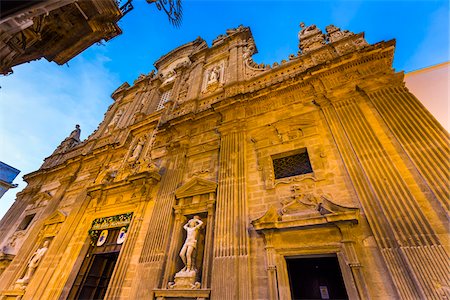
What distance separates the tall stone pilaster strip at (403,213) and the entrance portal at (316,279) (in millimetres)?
1508

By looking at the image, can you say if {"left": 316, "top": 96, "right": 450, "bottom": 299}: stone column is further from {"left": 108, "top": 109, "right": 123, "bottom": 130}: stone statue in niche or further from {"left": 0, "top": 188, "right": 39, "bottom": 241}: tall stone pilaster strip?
{"left": 0, "top": 188, "right": 39, "bottom": 241}: tall stone pilaster strip

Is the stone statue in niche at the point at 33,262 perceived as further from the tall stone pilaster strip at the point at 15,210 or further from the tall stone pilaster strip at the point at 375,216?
the tall stone pilaster strip at the point at 375,216

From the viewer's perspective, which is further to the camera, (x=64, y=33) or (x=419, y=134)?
(x=64, y=33)

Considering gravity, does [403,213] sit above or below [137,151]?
below

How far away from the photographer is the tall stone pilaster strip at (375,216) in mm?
3553

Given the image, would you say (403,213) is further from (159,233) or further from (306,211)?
(159,233)

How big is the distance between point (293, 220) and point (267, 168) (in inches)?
79.0

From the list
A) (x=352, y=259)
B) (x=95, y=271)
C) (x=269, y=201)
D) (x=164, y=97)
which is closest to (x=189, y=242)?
(x=269, y=201)

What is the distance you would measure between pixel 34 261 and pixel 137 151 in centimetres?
617

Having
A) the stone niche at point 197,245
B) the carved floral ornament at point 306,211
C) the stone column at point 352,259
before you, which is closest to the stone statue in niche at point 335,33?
the carved floral ornament at point 306,211

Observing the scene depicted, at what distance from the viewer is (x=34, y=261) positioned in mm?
8688

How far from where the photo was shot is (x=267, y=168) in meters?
6.55

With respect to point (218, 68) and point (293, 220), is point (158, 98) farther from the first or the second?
point (293, 220)

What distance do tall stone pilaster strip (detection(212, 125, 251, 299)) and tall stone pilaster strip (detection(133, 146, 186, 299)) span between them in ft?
6.12
